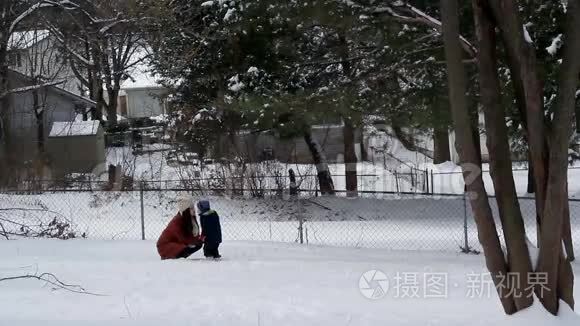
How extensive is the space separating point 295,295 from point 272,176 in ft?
32.4

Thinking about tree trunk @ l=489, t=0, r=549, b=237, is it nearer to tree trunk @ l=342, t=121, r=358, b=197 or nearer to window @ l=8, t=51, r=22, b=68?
tree trunk @ l=342, t=121, r=358, b=197

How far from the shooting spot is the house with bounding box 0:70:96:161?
2100cm

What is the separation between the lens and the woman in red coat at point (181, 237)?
8430mm

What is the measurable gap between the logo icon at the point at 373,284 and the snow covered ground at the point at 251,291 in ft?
0.16

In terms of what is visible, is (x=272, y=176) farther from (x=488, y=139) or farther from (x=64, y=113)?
(x=64, y=113)

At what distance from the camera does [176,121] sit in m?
19.4

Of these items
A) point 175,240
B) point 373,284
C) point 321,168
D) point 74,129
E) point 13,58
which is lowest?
point 373,284

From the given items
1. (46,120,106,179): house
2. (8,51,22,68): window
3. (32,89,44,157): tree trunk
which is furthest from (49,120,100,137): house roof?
(8,51,22,68): window

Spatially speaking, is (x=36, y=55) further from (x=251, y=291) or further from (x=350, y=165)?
(x=251, y=291)

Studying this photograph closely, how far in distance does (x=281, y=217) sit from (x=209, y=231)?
6453mm

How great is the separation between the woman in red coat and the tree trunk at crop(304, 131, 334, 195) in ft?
25.6

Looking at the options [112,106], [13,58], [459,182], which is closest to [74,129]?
[112,106]

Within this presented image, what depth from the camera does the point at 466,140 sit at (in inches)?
188

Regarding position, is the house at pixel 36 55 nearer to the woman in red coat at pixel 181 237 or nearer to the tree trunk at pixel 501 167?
the woman in red coat at pixel 181 237
